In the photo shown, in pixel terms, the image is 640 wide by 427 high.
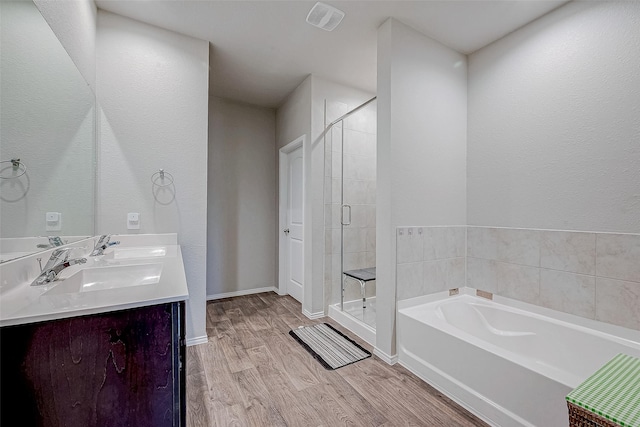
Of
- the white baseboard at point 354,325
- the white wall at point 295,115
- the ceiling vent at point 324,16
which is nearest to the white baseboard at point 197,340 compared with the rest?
the white baseboard at point 354,325

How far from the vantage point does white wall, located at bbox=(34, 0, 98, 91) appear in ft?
4.58

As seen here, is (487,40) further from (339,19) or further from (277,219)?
(277,219)

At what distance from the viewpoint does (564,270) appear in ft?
6.16

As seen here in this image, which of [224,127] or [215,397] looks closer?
[215,397]

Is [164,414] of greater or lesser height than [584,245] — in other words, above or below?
→ below

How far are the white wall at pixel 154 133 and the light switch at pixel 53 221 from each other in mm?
710

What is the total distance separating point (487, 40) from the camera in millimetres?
2334

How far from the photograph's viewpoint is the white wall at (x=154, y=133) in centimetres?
209

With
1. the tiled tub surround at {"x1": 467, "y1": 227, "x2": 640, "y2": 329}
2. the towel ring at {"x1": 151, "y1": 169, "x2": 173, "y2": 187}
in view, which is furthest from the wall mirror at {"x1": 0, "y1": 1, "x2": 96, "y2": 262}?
the tiled tub surround at {"x1": 467, "y1": 227, "x2": 640, "y2": 329}

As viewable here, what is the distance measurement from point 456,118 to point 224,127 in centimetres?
283

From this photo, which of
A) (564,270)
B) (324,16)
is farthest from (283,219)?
(564,270)

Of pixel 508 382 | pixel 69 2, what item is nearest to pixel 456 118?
pixel 508 382

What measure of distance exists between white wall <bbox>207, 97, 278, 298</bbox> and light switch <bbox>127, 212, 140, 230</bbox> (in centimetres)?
140

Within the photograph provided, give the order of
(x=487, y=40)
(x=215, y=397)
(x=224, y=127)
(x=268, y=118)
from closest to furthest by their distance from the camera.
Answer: (x=215, y=397) < (x=487, y=40) < (x=224, y=127) < (x=268, y=118)
